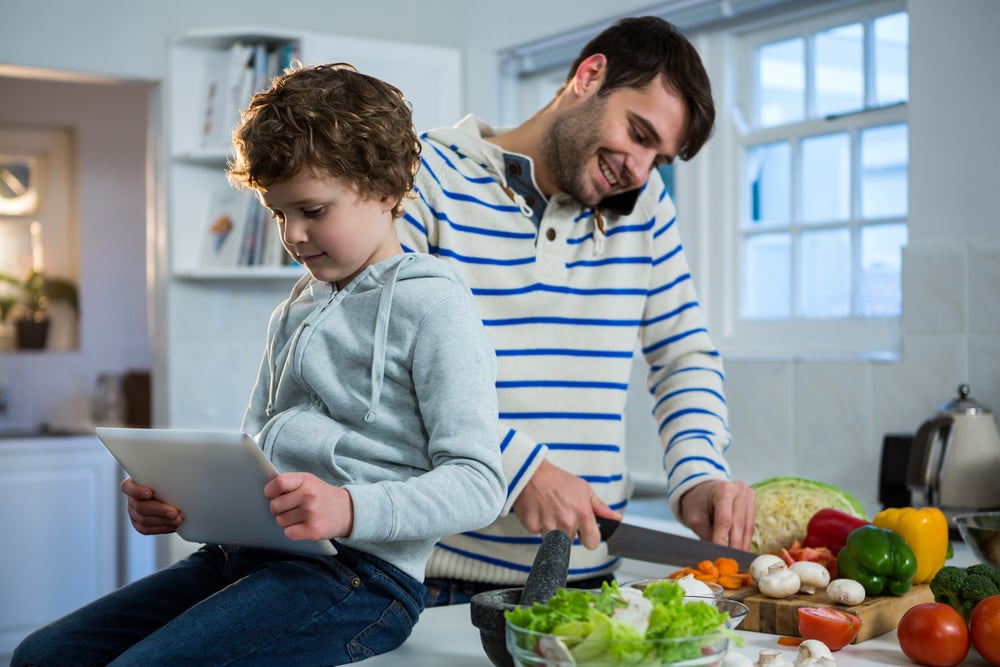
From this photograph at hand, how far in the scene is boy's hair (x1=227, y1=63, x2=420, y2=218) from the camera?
1010mm

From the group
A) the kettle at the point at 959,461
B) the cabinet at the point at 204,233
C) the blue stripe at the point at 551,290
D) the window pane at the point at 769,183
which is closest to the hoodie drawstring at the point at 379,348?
the blue stripe at the point at 551,290

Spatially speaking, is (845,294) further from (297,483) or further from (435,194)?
(297,483)

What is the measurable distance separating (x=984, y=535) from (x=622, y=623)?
76 cm

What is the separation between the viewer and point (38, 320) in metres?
4.64

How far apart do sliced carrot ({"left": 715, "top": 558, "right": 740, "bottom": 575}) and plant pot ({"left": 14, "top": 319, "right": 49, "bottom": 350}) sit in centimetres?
402

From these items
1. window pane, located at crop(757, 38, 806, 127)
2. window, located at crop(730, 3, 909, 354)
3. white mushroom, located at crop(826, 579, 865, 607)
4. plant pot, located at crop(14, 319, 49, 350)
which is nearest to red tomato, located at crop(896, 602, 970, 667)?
white mushroom, located at crop(826, 579, 865, 607)

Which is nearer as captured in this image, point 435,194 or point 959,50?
point 435,194

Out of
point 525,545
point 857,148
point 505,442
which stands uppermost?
point 857,148

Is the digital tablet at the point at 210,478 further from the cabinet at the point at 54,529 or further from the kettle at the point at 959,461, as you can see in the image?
the cabinet at the point at 54,529

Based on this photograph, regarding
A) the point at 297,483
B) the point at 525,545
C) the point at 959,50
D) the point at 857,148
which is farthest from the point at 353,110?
the point at 857,148

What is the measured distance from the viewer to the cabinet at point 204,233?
11.3 feet

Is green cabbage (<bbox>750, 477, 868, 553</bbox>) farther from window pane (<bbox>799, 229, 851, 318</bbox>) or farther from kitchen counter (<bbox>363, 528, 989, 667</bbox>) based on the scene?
window pane (<bbox>799, 229, 851, 318</bbox>)

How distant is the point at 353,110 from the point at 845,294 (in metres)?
2.06

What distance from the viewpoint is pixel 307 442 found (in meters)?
1.03
